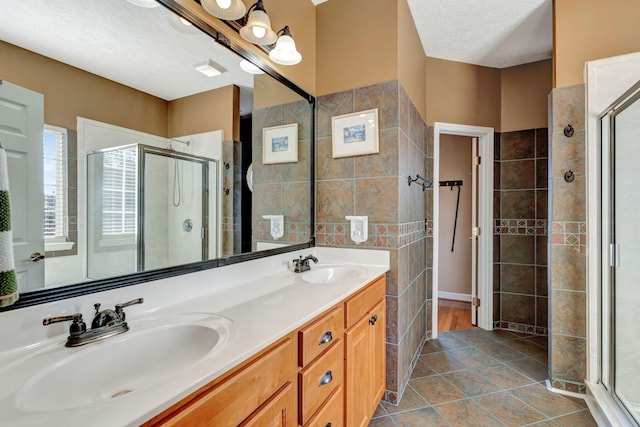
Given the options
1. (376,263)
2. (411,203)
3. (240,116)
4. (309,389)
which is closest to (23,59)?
(240,116)

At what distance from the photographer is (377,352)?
5.54 ft

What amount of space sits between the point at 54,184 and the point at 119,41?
0.55 metres

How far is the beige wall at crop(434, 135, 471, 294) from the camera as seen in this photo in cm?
376

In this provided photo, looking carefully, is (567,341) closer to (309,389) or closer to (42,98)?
(309,389)

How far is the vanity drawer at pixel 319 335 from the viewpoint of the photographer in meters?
1.02

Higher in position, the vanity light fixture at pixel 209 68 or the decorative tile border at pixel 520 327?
the vanity light fixture at pixel 209 68

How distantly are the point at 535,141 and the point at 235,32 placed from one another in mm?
2842

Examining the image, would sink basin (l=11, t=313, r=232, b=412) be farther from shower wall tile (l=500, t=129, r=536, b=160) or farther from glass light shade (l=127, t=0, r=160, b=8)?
shower wall tile (l=500, t=129, r=536, b=160)

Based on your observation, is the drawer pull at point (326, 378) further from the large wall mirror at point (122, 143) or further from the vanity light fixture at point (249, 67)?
the vanity light fixture at point (249, 67)

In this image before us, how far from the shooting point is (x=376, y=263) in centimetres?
190

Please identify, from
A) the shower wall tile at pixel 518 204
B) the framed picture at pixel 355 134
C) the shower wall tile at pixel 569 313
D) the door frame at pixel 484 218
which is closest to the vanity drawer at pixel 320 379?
the framed picture at pixel 355 134

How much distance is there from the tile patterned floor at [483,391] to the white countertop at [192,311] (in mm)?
910

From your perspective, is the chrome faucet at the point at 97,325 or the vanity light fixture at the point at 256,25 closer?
the chrome faucet at the point at 97,325

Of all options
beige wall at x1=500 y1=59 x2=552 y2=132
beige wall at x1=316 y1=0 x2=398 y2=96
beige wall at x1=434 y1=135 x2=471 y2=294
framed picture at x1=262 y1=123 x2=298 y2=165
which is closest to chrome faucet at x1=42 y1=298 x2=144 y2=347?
framed picture at x1=262 y1=123 x2=298 y2=165
